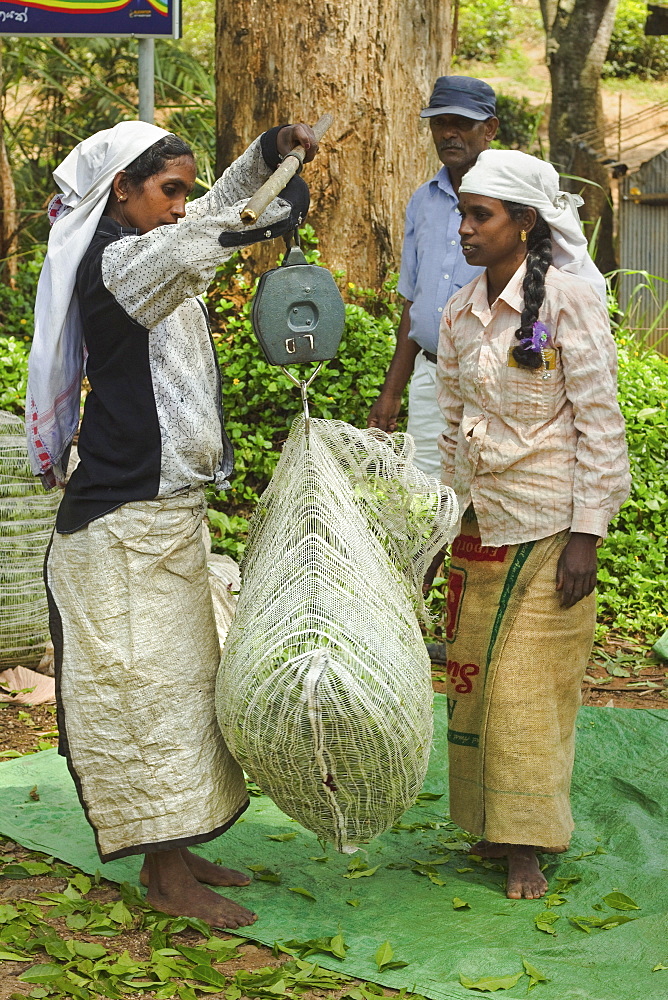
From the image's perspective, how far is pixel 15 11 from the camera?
5.12 m

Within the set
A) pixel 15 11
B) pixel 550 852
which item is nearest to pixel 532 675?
pixel 550 852

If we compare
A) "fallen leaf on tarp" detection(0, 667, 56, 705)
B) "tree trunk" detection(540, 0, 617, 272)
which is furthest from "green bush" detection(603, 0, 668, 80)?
"fallen leaf on tarp" detection(0, 667, 56, 705)

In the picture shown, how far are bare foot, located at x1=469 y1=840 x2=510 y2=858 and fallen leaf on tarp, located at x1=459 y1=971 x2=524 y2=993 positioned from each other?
2.22 feet

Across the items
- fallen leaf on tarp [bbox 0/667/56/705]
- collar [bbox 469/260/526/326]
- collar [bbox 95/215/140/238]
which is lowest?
fallen leaf on tarp [bbox 0/667/56/705]

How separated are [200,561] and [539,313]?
110cm

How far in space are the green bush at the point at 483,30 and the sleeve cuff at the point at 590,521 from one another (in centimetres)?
2076

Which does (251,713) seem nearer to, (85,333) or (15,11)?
(85,333)

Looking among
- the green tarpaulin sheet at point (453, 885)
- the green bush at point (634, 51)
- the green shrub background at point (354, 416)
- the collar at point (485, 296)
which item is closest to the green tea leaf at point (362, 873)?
the green tarpaulin sheet at point (453, 885)

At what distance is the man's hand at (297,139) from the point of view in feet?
9.08

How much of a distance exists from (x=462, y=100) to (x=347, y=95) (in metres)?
1.59

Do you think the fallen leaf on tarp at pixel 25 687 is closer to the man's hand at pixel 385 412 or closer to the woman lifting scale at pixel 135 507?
the man's hand at pixel 385 412

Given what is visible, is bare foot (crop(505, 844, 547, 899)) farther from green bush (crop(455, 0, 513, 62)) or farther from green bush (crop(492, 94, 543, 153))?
green bush (crop(455, 0, 513, 62))

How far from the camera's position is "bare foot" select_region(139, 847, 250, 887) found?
3221 millimetres

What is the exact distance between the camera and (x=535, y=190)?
121 inches
